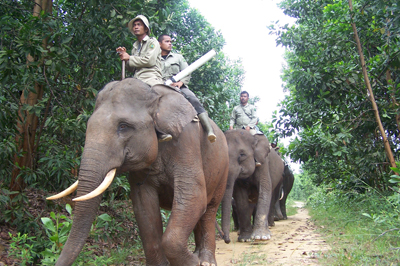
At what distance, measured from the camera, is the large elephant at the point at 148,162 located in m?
3.58

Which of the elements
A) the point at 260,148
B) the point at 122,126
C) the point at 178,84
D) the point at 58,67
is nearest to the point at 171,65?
the point at 178,84

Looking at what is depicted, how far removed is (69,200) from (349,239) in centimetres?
464

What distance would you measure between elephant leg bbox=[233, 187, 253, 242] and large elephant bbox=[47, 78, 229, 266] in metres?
3.78

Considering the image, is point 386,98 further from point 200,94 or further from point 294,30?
point 200,94

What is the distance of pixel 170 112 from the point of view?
4.19 meters

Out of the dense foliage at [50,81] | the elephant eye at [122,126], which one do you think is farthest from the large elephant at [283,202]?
the elephant eye at [122,126]

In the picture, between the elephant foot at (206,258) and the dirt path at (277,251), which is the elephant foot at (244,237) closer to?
the dirt path at (277,251)

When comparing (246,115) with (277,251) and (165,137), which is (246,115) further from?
(165,137)

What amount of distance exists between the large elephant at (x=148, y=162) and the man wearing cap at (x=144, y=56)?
1.16 ft

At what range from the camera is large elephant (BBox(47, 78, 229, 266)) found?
3.58m

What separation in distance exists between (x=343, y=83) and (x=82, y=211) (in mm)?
7024

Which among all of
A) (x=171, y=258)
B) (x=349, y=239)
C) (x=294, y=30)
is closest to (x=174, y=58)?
(x=171, y=258)

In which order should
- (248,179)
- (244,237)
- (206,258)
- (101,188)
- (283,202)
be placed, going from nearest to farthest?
(101,188) → (206,258) → (244,237) → (248,179) → (283,202)

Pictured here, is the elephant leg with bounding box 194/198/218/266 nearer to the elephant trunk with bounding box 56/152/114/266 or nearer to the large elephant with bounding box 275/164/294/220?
the elephant trunk with bounding box 56/152/114/266
